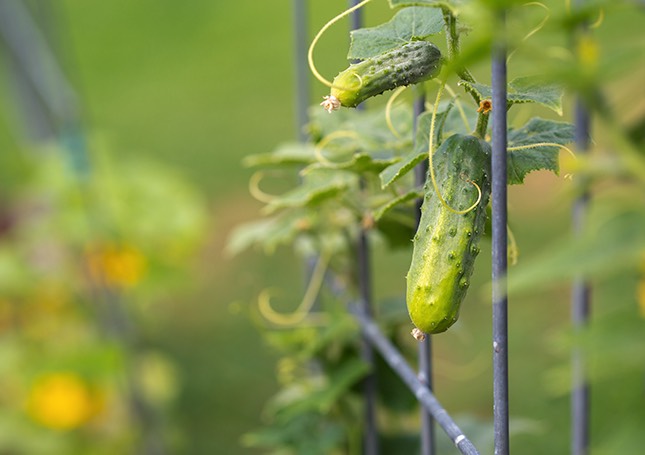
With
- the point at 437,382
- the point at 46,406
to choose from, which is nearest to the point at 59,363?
the point at 46,406

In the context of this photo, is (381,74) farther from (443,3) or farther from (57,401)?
(57,401)

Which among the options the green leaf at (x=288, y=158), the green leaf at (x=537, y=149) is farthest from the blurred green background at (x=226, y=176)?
the green leaf at (x=288, y=158)

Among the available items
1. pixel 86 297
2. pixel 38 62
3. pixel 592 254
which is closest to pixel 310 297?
pixel 592 254

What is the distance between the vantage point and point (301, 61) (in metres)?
1.47

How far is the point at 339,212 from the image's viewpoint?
48.2 inches

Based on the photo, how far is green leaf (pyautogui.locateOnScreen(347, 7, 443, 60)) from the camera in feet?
Result: 2.46

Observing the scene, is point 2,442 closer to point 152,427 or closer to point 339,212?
point 152,427

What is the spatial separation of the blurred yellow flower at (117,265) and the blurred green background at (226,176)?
0.32m

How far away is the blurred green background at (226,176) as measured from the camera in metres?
2.62

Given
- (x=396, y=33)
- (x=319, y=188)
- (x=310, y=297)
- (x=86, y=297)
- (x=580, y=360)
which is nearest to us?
(x=396, y=33)

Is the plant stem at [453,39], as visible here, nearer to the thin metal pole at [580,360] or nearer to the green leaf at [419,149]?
the green leaf at [419,149]

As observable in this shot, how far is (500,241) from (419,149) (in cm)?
16

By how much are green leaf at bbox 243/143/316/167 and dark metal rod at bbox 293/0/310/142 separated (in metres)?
0.26

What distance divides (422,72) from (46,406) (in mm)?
1858
